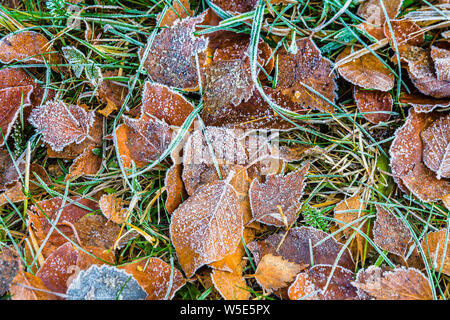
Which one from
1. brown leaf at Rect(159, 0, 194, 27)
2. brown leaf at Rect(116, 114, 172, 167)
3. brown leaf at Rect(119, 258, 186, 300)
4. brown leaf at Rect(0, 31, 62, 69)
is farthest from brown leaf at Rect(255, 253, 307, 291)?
brown leaf at Rect(0, 31, 62, 69)

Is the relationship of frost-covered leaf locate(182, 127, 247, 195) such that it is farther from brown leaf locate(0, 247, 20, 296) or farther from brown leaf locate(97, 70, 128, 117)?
brown leaf locate(0, 247, 20, 296)

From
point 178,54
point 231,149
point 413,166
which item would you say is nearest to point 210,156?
point 231,149

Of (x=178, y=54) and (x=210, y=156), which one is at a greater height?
(x=178, y=54)

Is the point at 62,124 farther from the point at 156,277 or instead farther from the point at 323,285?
A: the point at 323,285

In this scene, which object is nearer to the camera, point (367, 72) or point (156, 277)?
point (156, 277)

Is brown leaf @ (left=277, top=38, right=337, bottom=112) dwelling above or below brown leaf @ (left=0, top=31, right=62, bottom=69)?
below

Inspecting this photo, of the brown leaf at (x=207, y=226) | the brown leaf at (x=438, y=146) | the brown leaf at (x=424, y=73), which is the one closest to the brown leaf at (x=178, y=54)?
Answer: the brown leaf at (x=207, y=226)
